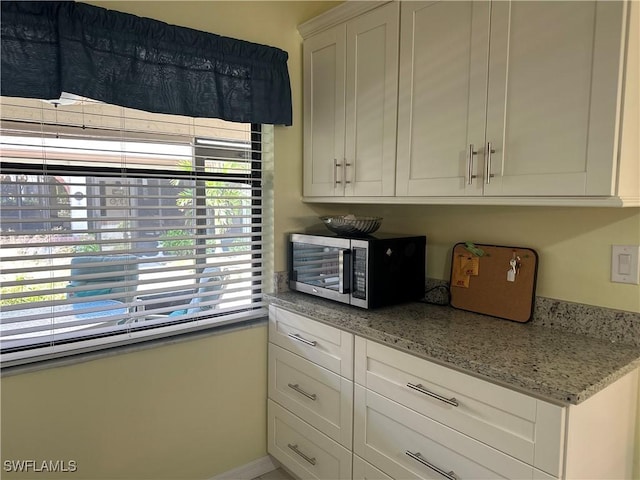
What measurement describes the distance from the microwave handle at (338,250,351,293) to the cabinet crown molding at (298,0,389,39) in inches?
41.2

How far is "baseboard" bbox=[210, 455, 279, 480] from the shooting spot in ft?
7.11

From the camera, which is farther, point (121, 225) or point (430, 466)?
point (121, 225)

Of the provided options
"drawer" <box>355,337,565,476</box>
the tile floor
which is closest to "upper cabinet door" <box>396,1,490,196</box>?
"drawer" <box>355,337,565,476</box>

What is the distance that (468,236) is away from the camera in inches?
76.9

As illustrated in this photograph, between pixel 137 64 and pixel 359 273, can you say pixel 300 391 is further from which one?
pixel 137 64

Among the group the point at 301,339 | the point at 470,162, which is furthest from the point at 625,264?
the point at 301,339

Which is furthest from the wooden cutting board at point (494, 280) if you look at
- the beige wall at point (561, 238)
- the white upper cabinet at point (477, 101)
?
the white upper cabinet at point (477, 101)

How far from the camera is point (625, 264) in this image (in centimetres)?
149

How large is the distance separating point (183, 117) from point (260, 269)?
0.81 metres

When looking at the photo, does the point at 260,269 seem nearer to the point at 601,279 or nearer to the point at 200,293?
the point at 200,293

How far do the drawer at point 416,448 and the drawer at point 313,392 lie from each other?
0.07m

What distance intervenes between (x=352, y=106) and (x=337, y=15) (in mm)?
423

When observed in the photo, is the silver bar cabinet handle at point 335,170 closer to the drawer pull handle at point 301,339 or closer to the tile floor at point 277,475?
the drawer pull handle at point 301,339

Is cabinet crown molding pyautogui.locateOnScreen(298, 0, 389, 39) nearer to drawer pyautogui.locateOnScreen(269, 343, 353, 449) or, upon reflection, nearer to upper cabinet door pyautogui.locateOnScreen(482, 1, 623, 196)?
upper cabinet door pyautogui.locateOnScreen(482, 1, 623, 196)
